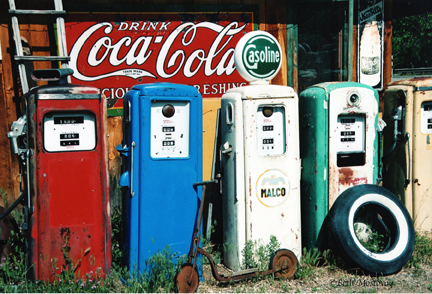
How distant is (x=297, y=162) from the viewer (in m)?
4.39

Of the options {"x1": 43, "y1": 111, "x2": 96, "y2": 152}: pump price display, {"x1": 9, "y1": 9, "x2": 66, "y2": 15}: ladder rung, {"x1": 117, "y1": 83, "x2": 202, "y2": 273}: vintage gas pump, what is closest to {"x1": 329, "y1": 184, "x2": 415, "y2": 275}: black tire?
{"x1": 117, "y1": 83, "x2": 202, "y2": 273}: vintage gas pump

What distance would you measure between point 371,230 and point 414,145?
1.14m

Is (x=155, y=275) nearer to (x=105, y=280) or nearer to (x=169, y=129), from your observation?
(x=105, y=280)

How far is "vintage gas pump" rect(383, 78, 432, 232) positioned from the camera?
4922mm

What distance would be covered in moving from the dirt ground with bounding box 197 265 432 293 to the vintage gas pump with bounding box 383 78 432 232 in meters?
0.95

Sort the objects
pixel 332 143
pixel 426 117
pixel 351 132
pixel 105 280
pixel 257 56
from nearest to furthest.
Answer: pixel 105 280, pixel 257 56, pixel 332 143, pixel 351 132, pixel 426 117

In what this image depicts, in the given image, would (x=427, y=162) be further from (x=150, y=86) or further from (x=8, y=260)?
(x=8, y=260)

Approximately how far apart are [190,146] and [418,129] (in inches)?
107

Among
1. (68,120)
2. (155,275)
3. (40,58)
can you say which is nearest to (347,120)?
(155,275)

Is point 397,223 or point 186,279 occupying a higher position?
point 397,223

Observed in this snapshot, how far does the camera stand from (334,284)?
405 cm

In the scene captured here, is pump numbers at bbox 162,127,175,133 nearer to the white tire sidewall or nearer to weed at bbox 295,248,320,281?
weed at bbox 295,248,320,281


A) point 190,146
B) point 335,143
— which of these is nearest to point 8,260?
point 190,146

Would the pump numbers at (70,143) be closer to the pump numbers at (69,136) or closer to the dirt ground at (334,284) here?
the pump numbers at (69,136)
